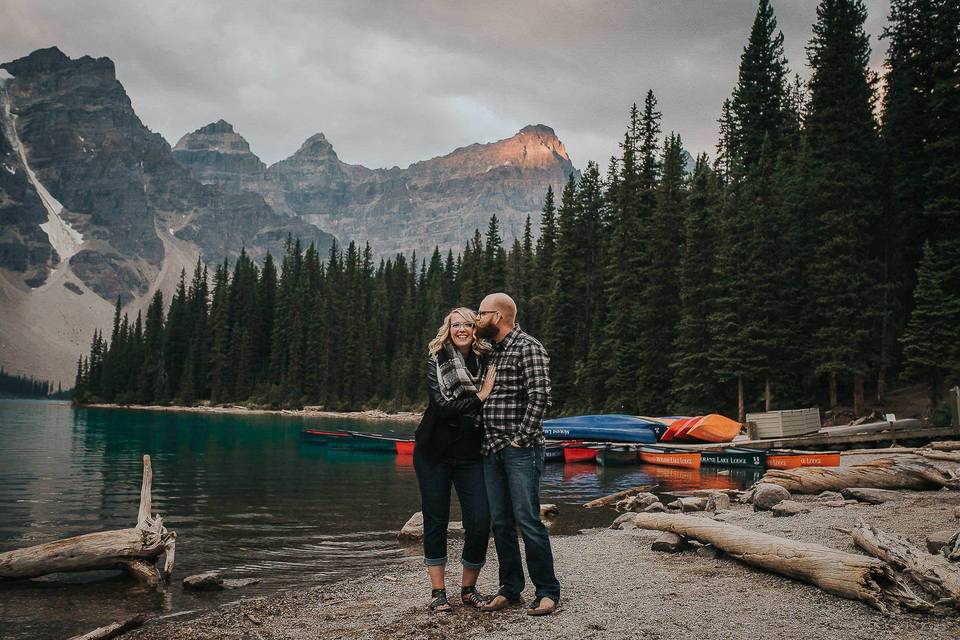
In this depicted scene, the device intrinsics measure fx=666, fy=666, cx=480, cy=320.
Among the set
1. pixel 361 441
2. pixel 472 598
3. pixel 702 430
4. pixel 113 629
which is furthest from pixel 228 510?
pixel 702 430

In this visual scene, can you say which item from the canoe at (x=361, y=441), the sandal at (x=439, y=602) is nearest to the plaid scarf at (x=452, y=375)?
the sandal at (x=439, y=602)

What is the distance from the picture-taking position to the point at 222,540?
1298 centimetres

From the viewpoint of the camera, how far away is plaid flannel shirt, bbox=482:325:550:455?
20.4 ft

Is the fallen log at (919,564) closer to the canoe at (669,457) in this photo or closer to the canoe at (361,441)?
the canoe at (669,457)

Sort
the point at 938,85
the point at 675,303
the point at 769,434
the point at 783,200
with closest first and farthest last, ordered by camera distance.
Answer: the point at 769,434, the point at 938,85, the point at 783,200, the point at 675,303

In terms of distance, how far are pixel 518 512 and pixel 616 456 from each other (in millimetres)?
22446

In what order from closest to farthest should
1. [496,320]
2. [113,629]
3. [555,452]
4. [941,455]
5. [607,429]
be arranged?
[496,320] → [113,629] → [941,455] → [555,452] → [607,429]

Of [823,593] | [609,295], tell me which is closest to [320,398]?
[609,295]

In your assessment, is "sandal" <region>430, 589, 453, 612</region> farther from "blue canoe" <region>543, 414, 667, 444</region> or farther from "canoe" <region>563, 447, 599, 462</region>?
"blue canoe" <region>543, 414, 667, 444</region>

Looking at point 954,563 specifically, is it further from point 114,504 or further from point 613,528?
point 114,504

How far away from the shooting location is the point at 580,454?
28.7 m

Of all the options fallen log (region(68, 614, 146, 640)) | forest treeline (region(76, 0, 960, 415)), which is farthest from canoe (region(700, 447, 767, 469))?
fallen log (region(68, 614, 146, 640))

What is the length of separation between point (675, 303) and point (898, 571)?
141 ft

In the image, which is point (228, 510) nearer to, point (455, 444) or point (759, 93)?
point (455, 444)
